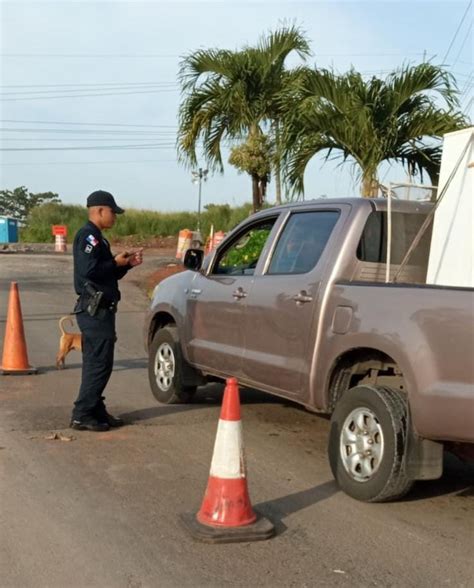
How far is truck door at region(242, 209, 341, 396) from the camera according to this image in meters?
5.74

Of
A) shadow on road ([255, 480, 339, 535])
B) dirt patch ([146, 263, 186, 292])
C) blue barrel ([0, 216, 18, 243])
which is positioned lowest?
shadow on road ([255, 480, 339, 535])

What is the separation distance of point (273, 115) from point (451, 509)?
41.0ft

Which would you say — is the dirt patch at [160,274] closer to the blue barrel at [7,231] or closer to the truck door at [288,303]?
the truck door at [288,303]

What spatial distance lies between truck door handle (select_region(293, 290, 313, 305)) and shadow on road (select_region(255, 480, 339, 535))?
4.15 feet

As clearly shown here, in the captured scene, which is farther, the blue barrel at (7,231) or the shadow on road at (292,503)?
the blue barrel at (7,231)

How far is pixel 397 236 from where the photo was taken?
5855mm

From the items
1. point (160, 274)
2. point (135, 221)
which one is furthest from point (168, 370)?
point (135, 221)

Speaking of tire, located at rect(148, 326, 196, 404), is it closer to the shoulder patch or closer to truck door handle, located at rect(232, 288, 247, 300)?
truck door handle, located at rect(232, 288, 247, 300)

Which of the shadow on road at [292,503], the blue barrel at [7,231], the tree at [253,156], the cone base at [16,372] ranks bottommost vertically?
the shadow on road at [292,503]

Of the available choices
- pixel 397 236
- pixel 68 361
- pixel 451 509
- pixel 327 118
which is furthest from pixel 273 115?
pixel 451 509

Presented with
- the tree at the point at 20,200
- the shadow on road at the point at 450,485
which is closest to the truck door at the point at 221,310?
the shadow on road at the point at 450,485

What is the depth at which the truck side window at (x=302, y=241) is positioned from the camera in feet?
19.4

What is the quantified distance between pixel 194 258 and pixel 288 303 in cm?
177

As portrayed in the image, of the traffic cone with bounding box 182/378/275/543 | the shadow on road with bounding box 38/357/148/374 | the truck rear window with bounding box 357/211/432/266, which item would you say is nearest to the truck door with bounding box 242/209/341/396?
the truck rear window with bounding box 357/211/432/266
